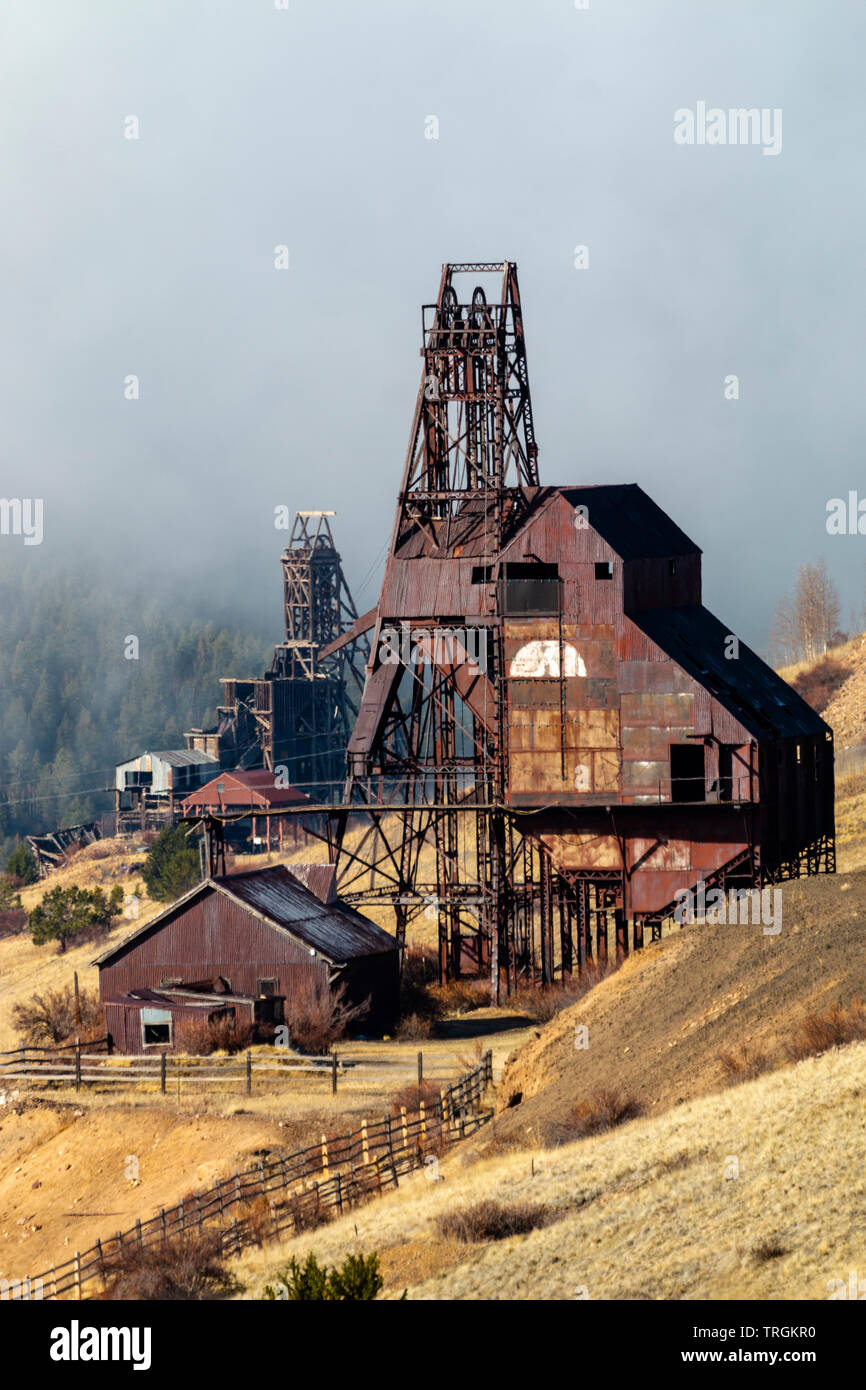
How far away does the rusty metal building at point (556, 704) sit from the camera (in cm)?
5028

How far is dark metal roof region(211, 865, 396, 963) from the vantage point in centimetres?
4991

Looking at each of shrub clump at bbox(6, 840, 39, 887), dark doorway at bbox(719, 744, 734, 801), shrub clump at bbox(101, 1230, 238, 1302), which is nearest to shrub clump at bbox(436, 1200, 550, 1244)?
shrub clump at bbox(101, 1230, 238, 1302)

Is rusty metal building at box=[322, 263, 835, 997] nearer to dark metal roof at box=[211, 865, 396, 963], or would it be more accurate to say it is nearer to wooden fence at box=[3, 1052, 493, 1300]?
dark metal roof at box=[211, 865, 396, 963]

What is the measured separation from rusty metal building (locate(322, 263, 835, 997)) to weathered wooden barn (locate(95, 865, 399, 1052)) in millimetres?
3895

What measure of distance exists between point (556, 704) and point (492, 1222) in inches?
1052

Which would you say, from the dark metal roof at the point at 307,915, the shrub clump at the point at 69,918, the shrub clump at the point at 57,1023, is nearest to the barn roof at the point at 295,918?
the dark metal roof at the point at 307,915

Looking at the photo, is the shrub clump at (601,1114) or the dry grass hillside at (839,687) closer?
the shrub clump at (601,1114)

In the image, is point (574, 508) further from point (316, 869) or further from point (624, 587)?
point (316, 869)

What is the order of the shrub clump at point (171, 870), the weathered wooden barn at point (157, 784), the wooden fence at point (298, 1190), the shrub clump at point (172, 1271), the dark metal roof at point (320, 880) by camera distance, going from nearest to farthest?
the shrub clump at point (172, 1271), the wooden fence at point (298, 1190), the dark metal roof at point (320, 880), the shrub clump at point (171, 870), the weathered wooden barn at point (157, 784)

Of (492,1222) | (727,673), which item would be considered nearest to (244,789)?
(727,673)

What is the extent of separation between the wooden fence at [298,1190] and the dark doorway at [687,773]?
45.9 ft

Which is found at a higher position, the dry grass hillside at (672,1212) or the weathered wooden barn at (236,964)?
the weathered wooden barn at (236,964)

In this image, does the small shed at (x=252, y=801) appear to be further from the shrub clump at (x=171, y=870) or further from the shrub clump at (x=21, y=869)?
the shrub clump at (x=21, y=869)

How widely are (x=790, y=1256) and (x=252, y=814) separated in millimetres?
34222
